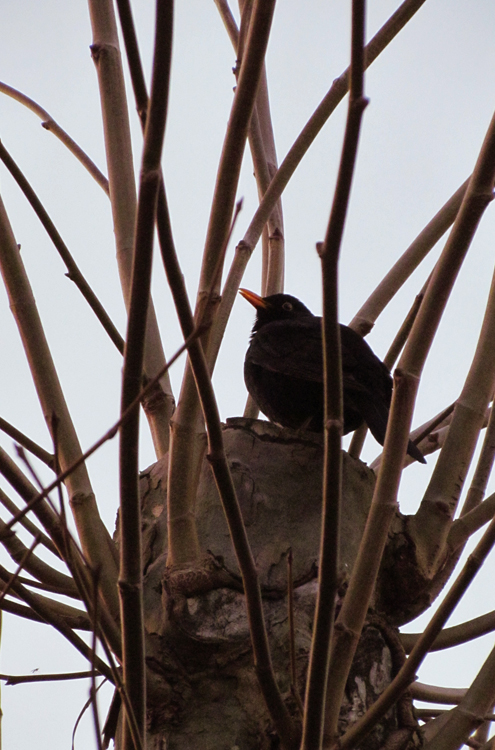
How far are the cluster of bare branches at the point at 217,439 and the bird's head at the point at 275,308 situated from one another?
134 cm

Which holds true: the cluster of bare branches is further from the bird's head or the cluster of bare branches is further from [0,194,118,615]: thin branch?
the bird's head

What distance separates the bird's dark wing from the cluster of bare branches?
0.48m

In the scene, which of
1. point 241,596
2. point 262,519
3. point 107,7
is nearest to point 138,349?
point 241,596

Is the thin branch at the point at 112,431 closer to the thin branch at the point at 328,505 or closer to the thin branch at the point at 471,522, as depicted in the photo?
the thin branch at the point at 328,505

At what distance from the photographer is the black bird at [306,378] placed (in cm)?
321

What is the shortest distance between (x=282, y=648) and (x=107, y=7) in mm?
2139

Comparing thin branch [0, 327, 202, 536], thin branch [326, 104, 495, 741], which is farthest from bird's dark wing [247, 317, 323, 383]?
thin branch [0, 327, 202, 536]

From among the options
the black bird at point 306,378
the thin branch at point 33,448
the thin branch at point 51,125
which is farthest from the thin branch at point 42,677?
the thin branch at point 51,125

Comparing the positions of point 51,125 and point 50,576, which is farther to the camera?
point 51,125

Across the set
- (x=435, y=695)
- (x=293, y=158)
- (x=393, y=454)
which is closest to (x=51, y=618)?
(x=393, y=454)

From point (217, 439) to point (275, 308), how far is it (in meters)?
2.79

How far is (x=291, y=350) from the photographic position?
3596 millimetres

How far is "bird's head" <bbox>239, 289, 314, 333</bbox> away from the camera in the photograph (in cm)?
429

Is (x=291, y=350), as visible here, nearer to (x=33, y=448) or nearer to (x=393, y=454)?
(x=33, y=448)
